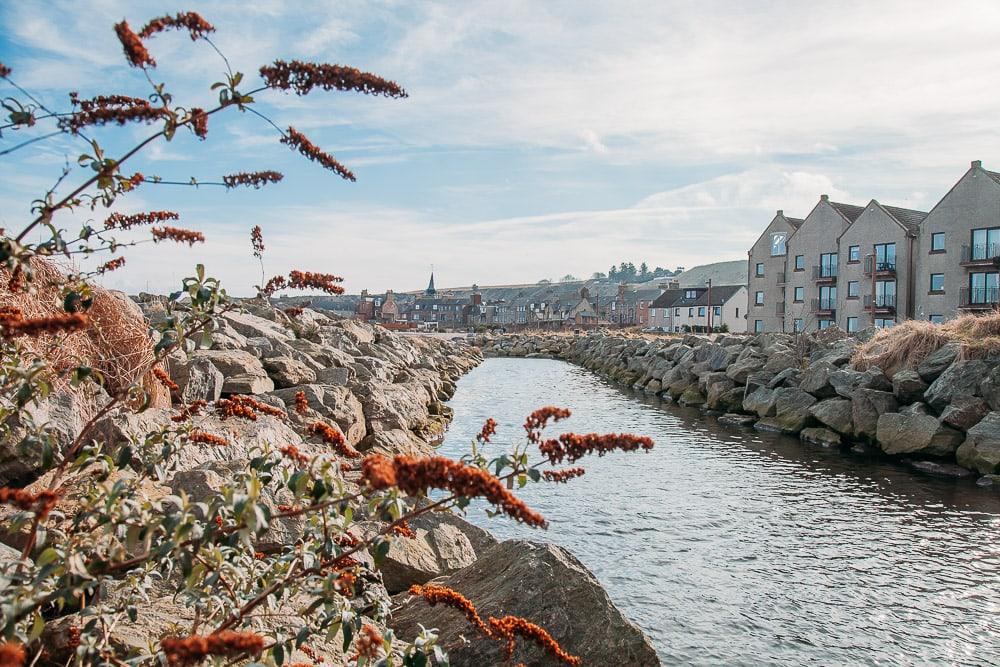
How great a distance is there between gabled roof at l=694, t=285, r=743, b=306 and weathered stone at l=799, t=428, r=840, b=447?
68.0 meters

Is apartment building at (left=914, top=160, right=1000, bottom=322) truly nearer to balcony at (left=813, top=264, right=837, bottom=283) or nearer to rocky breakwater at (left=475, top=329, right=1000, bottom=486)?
balcony at (left=813, top=264, right=837, bottom=283)

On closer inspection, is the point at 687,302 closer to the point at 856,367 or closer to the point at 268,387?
the point at 856,367

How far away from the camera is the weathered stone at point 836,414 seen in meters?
23.8

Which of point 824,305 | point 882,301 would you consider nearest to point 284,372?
point 882,301

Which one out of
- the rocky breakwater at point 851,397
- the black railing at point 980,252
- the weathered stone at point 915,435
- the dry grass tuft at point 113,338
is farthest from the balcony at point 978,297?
the dry grass tuft at point 113,338

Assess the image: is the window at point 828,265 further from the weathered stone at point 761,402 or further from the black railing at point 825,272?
the weathered stone at point 761,402

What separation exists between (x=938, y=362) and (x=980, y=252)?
2641 centimetres

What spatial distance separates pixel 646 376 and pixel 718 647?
34.6m

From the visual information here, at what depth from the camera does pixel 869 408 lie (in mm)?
23219

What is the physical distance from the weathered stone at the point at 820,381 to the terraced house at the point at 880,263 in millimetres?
21800

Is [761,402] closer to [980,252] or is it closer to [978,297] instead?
[978,297]

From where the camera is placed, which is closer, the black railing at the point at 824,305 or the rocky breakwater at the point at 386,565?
the rocky breakwater at the point at 386,565

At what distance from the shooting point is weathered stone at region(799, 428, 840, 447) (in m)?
23.5

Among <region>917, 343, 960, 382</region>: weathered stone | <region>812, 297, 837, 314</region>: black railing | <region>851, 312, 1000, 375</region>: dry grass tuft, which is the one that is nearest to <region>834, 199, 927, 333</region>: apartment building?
<region>812, 297, 837, 314</region>: black railing
